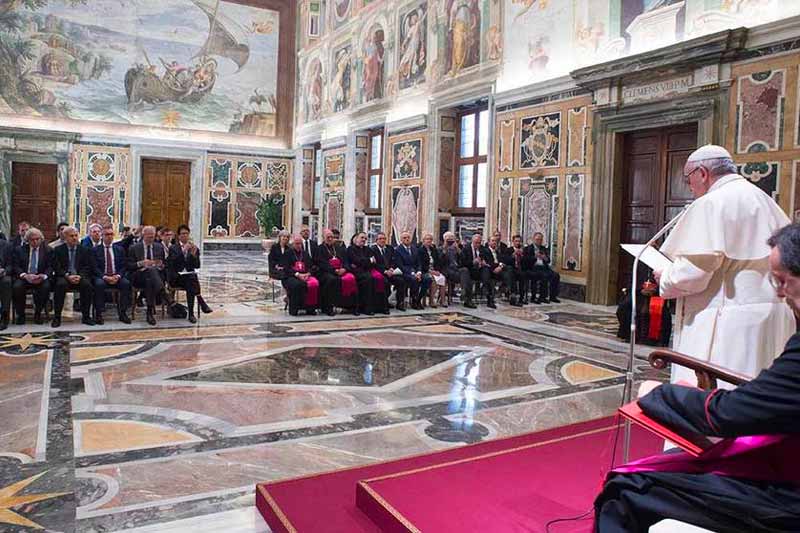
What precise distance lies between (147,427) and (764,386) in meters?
3.85

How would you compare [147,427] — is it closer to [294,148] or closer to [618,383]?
[618,383]

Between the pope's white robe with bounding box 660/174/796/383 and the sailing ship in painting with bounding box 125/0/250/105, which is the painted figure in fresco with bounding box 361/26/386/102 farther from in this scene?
the pope's white robe with bounding box 660/174/796/383

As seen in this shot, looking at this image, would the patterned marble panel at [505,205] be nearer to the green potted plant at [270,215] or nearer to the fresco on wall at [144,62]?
the green potted plant at [270,215]

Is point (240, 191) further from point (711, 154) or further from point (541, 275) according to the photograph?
point (711, 154)

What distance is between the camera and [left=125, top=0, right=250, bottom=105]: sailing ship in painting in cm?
2038

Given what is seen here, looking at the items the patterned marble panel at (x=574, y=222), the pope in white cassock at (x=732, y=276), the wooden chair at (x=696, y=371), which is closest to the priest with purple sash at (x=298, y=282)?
the patterned marble panel at (x=574, y=222)

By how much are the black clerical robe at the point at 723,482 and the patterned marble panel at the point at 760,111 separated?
765 centimetres

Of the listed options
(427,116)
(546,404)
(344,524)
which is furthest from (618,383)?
(427,116)

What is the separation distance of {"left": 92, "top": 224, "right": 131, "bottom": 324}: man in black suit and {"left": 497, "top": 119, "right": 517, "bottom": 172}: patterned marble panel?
24.3ft

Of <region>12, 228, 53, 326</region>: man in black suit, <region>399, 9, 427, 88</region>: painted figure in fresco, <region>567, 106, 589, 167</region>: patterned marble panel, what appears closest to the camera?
<region>12, 228, 53, 326</region>: man in black suit

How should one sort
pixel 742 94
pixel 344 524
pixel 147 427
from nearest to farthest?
pixel 344 524, pixel 147 427, pixel 742 94

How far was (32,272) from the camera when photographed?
7969mm

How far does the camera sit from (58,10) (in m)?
19.1

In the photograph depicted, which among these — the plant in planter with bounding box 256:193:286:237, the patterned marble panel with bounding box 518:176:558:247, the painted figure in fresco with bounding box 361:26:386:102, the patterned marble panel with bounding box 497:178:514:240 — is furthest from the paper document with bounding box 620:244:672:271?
the plant in planter with bounding box 256:193:286:237
